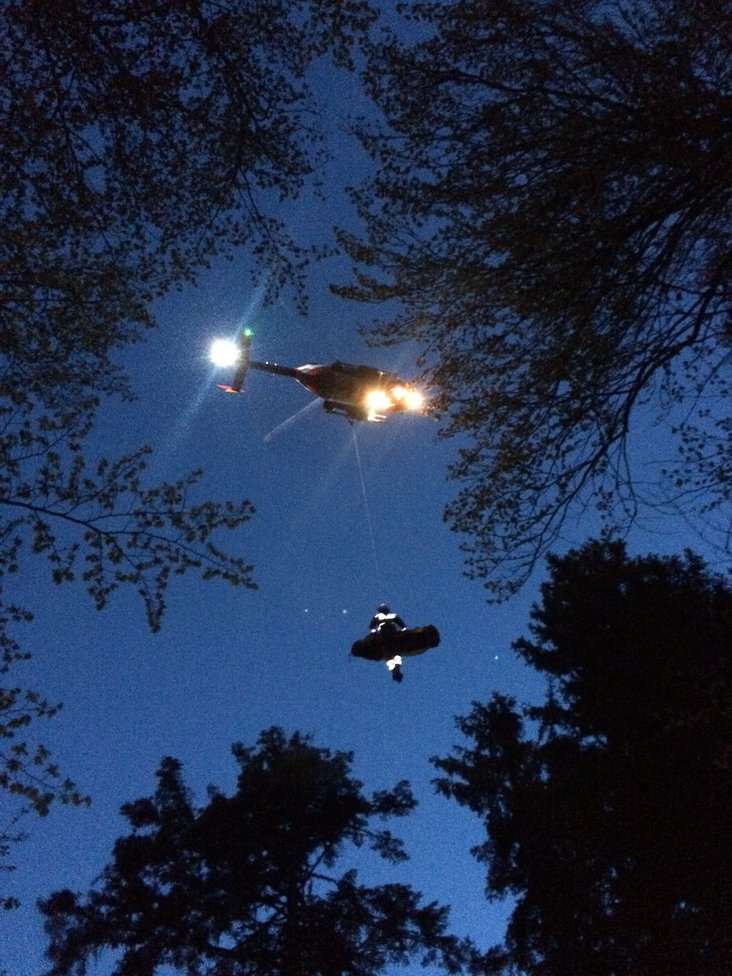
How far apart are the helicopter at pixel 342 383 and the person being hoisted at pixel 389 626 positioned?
265 cm

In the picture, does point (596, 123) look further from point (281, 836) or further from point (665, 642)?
point (281, 836)

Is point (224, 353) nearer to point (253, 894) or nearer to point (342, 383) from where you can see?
point (342, 383)

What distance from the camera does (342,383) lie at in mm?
9797

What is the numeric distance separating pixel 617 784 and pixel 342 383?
9.45 meters

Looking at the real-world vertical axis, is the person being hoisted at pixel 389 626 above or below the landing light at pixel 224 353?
below

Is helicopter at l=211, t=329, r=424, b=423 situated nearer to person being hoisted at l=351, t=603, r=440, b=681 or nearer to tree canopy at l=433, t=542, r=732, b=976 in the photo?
person being hoisted at l=351, t=603, r=440, b=681

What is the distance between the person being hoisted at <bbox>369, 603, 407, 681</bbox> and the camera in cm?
776

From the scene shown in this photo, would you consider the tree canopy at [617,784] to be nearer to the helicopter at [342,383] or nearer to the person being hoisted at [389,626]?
the person being hoisted at [389,626]

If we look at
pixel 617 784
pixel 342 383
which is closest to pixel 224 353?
pixel 342 383

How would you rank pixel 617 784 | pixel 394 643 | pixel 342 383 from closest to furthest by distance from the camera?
pixel 394 643 < pixel 342 383 < pixel 617 784

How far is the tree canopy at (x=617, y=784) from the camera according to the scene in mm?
11594

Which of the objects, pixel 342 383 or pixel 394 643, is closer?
pixel 394 643

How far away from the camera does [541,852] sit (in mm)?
12891

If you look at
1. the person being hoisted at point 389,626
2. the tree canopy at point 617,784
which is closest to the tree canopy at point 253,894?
the tree canopy at point 617,784
